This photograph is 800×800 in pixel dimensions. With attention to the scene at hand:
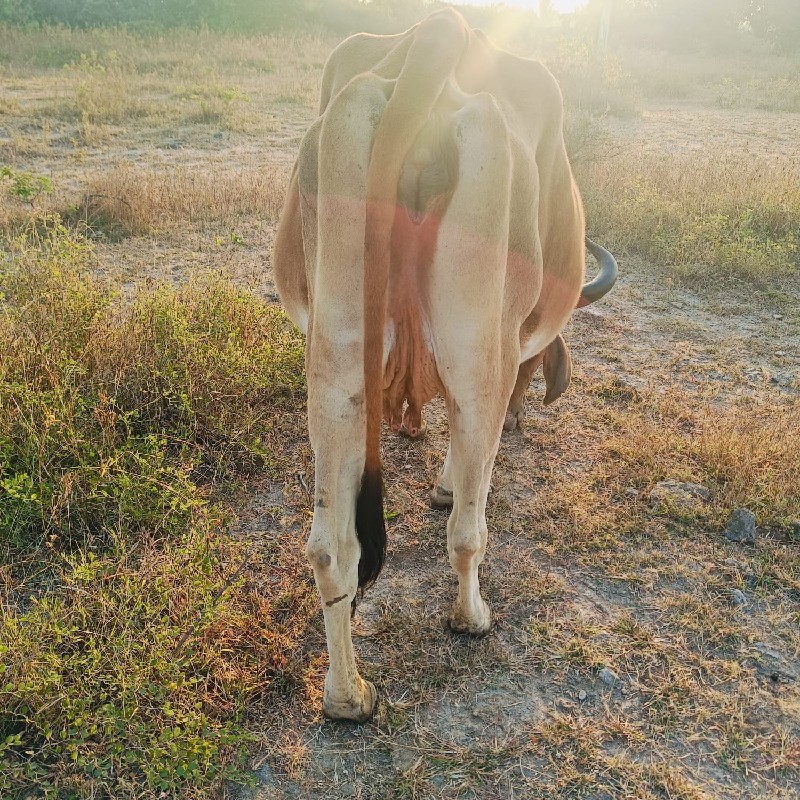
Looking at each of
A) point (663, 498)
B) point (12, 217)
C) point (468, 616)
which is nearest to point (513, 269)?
point (468, 616)

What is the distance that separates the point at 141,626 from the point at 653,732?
77.3 inches

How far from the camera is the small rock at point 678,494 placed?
144 inches

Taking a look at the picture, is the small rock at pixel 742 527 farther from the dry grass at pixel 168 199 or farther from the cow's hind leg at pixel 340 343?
the dry grass at pixel 168 199

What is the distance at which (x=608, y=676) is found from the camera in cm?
275

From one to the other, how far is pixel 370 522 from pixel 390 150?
46.1 inches

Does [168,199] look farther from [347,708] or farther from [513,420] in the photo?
[347,708]

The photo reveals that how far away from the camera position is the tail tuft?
226cm

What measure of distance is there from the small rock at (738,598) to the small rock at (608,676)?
0.77m

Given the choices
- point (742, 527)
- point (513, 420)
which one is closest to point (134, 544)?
point (513, 420)

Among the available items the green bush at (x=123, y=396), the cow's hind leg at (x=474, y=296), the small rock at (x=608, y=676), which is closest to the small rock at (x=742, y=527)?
the small rock at (x=608, y=676)

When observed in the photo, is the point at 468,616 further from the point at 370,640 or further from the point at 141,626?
the point at 141,626

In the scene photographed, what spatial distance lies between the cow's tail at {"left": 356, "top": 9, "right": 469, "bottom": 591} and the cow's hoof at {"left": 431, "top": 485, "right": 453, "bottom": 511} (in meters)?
1.52

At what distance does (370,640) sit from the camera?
113 inches

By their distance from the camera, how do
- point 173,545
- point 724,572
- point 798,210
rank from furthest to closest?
point 798,210
point 724,572
point 173,545
